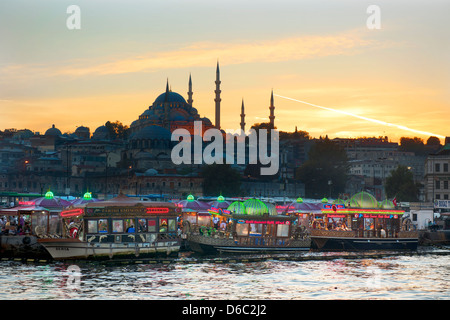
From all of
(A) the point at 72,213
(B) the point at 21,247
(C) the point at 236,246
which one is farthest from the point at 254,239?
(B) the point at 21,247

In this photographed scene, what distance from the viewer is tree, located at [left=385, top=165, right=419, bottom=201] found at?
106644 millimetres

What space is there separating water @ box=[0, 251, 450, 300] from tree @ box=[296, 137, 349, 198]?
3526 inches

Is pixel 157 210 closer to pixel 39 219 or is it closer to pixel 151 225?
pixel 151 225

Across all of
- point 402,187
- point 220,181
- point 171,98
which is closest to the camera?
point 402,187

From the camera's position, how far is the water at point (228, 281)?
25.5 metres

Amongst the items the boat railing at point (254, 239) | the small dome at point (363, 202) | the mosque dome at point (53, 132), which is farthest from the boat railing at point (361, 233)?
the mosque dome at point (53, 132)

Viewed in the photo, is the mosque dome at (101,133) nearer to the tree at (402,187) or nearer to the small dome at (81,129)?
the small dome at (81,129)

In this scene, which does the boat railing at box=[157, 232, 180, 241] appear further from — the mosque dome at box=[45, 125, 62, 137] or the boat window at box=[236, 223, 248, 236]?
the mosque dome at box=[45, 125, 62, 137]

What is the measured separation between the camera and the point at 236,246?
127 ft

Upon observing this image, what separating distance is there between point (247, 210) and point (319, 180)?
294 feet

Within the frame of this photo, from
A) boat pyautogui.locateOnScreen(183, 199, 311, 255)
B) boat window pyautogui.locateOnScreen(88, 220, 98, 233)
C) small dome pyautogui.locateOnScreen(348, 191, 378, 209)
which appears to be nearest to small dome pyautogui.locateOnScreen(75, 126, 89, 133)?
small dome pyautogui.locateOnScreen(348, 191, 378, 209)

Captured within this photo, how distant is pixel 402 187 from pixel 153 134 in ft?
177

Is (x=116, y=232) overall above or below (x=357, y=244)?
above

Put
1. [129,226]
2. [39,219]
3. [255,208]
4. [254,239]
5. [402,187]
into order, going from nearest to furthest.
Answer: [129,226]
[254,239]
[255,208]
[39,219]
[402,187]
